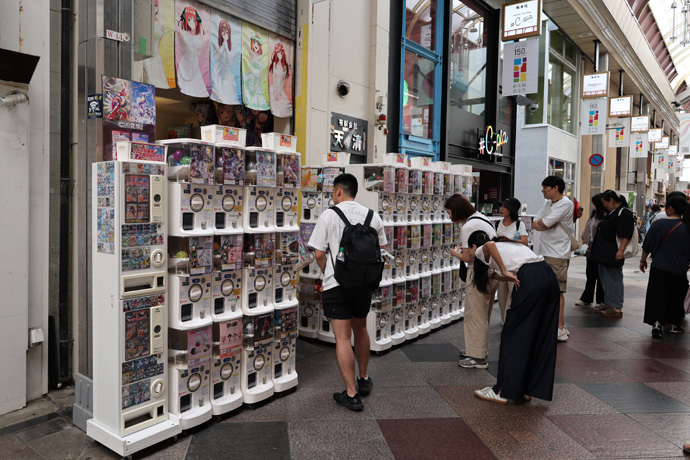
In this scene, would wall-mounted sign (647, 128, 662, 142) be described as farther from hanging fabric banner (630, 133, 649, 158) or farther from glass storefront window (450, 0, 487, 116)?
glass storefront window (450, 0, 487, 116)

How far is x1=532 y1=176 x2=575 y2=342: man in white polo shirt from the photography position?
621 centimetres

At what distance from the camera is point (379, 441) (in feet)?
11.9

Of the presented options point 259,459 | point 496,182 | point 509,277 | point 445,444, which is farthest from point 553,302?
point 496,182

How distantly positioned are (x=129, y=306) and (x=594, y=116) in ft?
58.6

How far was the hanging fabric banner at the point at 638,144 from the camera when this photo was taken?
2278cm

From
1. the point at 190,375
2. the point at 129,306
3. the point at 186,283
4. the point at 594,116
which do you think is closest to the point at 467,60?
the point at 594,116

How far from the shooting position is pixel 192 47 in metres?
5.50

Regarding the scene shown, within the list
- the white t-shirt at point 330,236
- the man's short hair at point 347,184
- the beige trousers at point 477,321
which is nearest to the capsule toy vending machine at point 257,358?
the white t-shirt at point 330,236

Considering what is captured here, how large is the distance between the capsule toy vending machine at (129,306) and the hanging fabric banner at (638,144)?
2448 centimetres

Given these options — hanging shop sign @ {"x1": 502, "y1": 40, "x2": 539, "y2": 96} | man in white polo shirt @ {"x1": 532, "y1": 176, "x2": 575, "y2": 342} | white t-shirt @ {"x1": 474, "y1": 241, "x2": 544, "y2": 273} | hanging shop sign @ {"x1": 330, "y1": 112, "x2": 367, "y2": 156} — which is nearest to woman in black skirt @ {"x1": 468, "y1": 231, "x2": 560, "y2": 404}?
white t-shirt @ {"x1": 474, "y1": 241, "x2": 544, "y2": 273}

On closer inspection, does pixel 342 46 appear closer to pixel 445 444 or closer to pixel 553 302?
pixel 553 302

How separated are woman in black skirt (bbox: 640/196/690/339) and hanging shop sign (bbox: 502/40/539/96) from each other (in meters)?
4.43

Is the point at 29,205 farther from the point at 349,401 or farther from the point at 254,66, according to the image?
the point at 254,66

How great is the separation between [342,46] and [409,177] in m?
2.79
